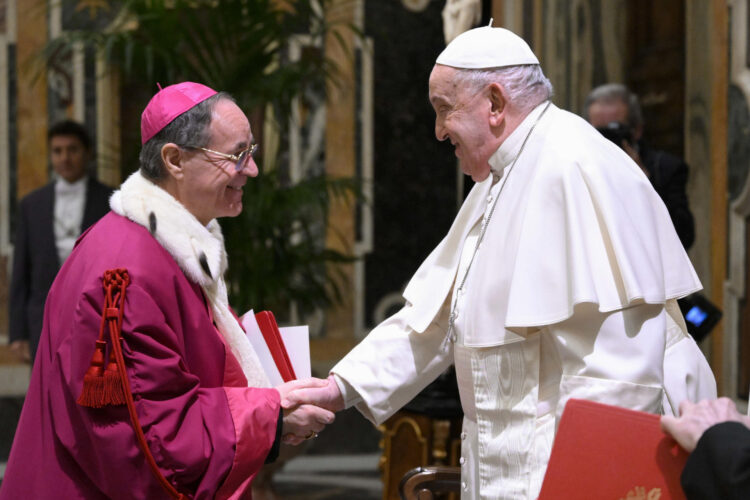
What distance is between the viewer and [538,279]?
2.42m

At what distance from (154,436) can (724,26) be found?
12.9 ft

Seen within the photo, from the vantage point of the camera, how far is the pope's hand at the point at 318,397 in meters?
2.79

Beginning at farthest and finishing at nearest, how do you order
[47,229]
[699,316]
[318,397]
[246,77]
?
[47,229], [246,77], [699,316], [318,397]

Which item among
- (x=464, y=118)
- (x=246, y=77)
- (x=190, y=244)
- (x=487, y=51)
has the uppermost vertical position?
(x=246, y=77)

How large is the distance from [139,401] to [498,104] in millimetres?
1114

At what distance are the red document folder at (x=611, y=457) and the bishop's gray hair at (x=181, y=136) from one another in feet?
3.79

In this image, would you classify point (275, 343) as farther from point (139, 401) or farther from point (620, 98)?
point (620, 98)

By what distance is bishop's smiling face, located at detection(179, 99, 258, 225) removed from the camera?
2656 millimetres

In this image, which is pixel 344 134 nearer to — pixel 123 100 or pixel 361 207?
pixel 361 207

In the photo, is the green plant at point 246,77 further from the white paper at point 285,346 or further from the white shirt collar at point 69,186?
the white paper at point 285,346

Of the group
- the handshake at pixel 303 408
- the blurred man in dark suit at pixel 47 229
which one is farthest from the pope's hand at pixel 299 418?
the blurred man in dark suit at pixel 47 229

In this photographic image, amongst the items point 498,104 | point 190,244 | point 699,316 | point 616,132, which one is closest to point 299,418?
point 190,244

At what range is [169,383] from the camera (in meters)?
2.36

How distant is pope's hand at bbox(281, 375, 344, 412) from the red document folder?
91 centimetres
